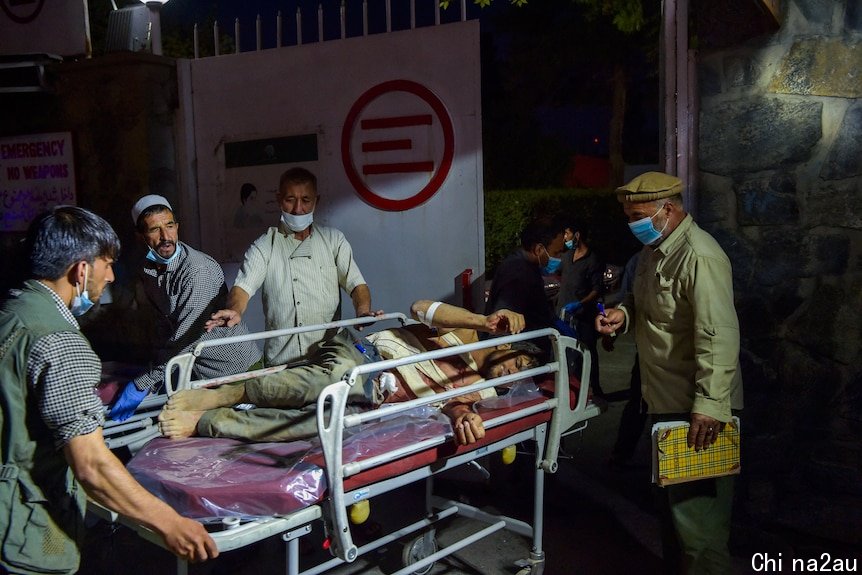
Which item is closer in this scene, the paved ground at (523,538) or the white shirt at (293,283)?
the paved ground at (523,538)

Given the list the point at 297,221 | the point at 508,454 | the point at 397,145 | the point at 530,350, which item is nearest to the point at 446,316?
the point at 530,350

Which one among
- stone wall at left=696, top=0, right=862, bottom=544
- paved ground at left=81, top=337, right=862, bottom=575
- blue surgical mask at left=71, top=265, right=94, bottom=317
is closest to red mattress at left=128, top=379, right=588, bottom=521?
blue surgical mask at left=71, top=265, right=94, bottom=317

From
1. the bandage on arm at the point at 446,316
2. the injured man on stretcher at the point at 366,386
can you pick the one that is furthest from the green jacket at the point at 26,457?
the bandage on arm at the point at 446,316

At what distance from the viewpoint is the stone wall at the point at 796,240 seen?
3891mm

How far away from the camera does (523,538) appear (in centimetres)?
434

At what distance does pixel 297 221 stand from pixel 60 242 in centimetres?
225

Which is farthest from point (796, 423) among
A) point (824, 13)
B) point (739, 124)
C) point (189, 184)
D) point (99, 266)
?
point (189, 184)

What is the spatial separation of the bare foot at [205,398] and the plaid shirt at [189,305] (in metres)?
0.63

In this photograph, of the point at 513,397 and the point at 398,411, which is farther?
the point at 513,397

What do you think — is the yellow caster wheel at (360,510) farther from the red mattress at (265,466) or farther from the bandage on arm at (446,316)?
the bandage on arm at (446,316)

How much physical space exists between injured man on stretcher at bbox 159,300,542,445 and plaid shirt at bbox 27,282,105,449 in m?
1.05

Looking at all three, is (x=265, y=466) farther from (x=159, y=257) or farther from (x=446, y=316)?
(x=159, y=257)

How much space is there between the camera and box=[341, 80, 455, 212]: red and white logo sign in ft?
15.9

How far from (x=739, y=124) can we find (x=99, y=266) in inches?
127
